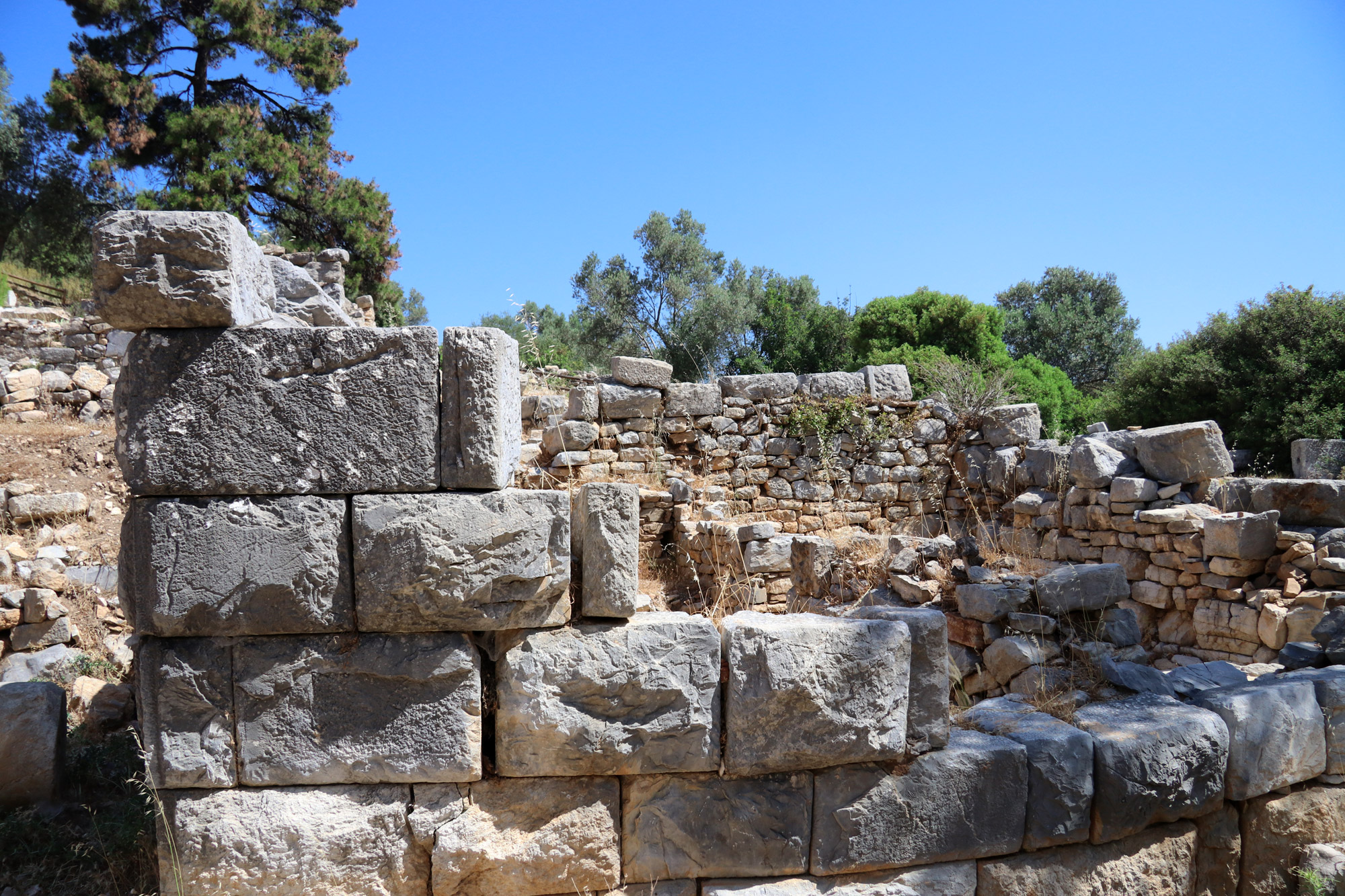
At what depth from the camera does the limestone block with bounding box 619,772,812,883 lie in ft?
8.77

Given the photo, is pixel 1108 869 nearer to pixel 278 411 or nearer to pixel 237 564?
pixel 237 564

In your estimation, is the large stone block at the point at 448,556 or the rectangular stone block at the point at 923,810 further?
the rectangular stone block at the point at 923,810

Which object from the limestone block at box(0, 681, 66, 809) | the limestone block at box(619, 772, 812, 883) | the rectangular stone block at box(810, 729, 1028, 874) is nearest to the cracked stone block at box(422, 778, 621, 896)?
the limestone block at box(619, 772, 812, 883)

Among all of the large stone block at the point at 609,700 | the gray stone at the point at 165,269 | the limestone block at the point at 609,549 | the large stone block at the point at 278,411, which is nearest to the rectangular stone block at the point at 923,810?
the large stone block at the point at 609,700

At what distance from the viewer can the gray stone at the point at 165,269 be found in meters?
2.27

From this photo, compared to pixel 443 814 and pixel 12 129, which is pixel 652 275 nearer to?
pixel 12 129

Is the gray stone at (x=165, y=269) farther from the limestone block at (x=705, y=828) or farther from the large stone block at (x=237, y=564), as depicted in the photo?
the limestone block at (x=705, y=828)

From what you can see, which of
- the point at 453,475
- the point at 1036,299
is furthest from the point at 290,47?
the point at 1036,299

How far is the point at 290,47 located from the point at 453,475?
1864cm

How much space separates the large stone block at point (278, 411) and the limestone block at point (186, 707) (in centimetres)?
51

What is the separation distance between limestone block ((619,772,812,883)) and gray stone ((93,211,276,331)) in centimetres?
207

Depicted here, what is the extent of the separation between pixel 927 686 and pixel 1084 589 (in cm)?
332

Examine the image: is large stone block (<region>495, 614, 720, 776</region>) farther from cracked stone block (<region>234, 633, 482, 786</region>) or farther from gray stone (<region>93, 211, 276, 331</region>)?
gray stone (<region>93, 211, 276, 331</region>)

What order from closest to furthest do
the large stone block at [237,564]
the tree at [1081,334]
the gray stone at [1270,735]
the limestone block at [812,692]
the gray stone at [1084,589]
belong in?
the large stone block at [237,564], the limestone block at [812,692], the gray stone at [1270,735], the gray stone at [1084,589], the tree at [1081,334]
